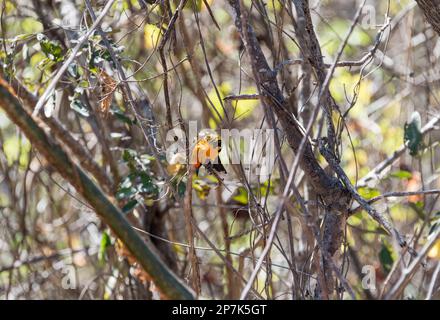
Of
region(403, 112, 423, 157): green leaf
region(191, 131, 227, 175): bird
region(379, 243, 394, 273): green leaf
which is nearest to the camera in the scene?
region(191, 131, 227, 175): bird

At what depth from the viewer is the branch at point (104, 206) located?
980 millimetres

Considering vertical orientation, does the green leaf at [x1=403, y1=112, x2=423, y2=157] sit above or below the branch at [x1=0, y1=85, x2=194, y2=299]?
above

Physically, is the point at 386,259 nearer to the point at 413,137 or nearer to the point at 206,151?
the point at 413,137

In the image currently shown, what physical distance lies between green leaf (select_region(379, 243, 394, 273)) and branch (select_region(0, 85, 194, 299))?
138 centimetres

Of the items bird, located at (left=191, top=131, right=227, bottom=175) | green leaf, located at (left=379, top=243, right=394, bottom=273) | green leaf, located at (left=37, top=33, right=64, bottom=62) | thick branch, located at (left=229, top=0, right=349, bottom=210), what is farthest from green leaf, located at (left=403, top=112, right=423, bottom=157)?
green leaf, located at (left=37, top=33, right=64, bottom=62)

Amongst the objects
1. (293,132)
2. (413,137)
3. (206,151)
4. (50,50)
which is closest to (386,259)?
→ (413,137)

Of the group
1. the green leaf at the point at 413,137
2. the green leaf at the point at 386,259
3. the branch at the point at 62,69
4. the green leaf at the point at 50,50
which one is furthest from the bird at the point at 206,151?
the green leaf at the point at 386,259

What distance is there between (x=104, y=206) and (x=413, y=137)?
50.4 inches

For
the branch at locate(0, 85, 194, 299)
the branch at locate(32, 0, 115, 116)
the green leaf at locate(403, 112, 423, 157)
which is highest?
the green leaf at locate(403, 112, 423, 157)

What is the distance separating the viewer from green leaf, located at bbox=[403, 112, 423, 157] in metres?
2.02

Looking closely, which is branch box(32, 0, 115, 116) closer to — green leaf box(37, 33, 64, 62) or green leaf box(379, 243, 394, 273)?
green leaf box(37, 33, 64, 62)

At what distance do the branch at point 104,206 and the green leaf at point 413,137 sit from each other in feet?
4.00

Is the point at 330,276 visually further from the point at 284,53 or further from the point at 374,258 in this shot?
the point at 374,258
